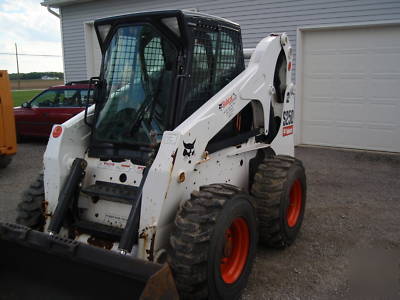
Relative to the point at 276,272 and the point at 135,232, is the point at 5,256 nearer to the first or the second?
the point at 135,232

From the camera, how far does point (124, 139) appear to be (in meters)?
3.95

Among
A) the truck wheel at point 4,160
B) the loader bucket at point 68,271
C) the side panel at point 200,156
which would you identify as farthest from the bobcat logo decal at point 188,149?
the truck wheel at point 4,160

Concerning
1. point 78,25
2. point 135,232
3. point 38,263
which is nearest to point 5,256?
point 38,263

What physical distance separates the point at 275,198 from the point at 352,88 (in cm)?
633

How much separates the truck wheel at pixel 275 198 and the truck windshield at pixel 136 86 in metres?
1.33

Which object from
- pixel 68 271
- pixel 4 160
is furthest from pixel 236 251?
pixel 4 160

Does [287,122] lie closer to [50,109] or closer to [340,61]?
[340,61]

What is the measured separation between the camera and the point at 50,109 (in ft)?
38.0

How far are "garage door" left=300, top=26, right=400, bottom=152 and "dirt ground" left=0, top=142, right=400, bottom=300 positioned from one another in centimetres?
121

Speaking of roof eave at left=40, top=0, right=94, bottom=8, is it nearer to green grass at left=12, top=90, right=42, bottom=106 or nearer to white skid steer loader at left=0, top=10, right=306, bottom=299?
white skid steer loader at left=0, top=10, right=306, bottom=299

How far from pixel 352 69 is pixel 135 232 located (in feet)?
25.9

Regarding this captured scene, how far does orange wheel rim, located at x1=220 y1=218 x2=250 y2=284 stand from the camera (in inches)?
143

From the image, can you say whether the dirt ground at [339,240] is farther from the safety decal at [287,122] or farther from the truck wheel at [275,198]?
the safety decal at [287,122]

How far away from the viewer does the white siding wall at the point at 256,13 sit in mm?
9336
